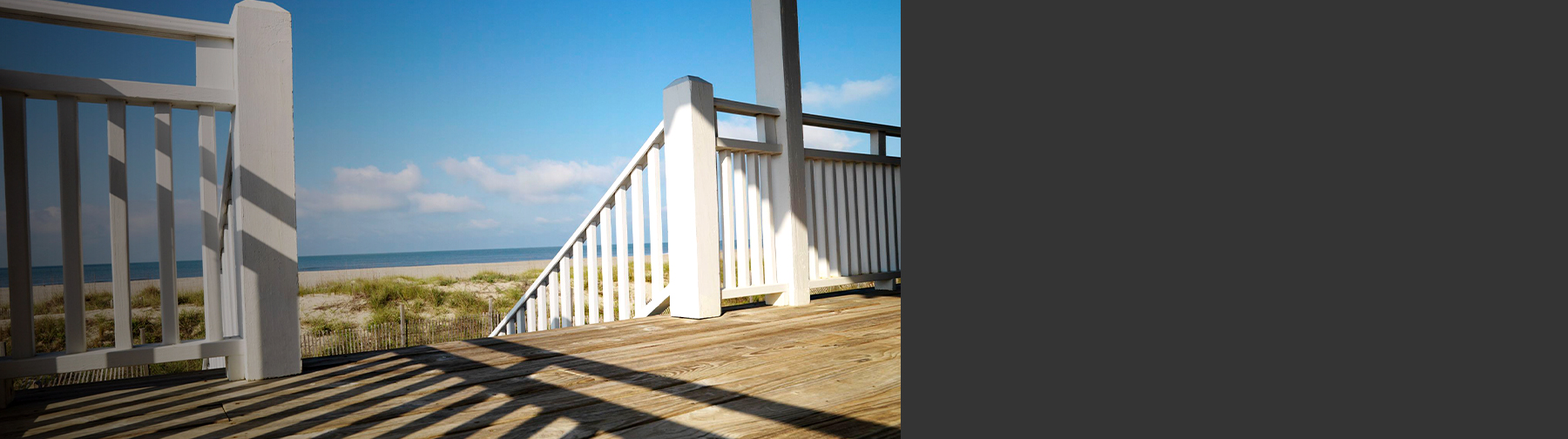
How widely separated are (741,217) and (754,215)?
0.35ft

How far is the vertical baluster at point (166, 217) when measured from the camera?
2016 mm

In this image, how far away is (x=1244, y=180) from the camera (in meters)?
0.38

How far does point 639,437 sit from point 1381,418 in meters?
1.29

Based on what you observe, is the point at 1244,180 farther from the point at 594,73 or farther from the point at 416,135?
the point at 416,135

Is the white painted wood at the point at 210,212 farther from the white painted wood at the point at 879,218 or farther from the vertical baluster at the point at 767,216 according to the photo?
the white painted wood at the point at 879,218

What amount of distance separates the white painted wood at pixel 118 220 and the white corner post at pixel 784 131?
8.46 ft

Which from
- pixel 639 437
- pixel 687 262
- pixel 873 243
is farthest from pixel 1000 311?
pixel 873 243

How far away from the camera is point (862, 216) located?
4.45m

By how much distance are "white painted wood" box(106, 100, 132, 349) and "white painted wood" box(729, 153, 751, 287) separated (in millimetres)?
2363

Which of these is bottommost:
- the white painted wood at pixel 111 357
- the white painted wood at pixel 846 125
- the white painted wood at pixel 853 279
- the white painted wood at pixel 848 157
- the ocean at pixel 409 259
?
the ocean at pixel 409 259

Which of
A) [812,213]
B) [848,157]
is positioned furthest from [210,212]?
[848,157]

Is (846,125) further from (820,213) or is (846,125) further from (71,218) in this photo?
(71,218)

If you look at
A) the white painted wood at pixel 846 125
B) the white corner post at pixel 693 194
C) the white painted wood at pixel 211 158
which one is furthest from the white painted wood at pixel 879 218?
the white painted wood at pixel 211 158

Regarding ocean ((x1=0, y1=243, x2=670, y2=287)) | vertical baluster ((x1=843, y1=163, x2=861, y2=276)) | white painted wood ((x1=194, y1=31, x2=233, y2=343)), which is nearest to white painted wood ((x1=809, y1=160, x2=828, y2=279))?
vertical baluster ((x1=843, y1=163, x2=861, y2=276))
